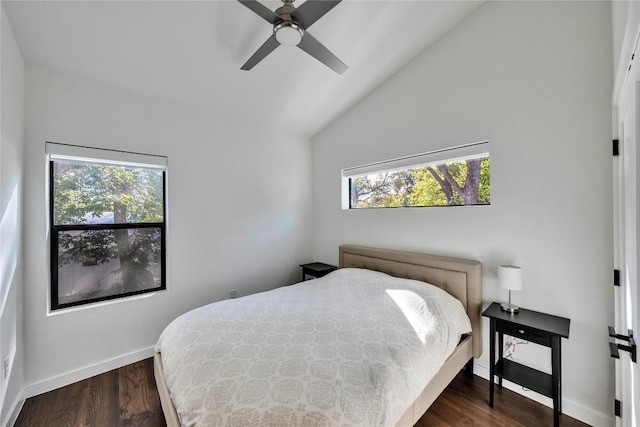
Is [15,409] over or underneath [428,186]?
underneath

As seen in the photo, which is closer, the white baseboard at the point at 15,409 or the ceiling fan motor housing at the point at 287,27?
the ceiling fan motor housing at the point at 287,27

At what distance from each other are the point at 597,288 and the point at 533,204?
0.67m

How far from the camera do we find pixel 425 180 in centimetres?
278

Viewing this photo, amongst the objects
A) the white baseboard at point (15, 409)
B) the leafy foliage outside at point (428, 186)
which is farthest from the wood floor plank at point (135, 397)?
the leafy foliage outside at point (428, 186)

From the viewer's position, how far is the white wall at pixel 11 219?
1579mm

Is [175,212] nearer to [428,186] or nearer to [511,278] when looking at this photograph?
[428,186]

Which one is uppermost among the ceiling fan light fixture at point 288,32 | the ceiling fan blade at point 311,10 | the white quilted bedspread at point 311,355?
the ceiling fan blade at point 311,10

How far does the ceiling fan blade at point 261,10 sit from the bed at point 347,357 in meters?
1.94

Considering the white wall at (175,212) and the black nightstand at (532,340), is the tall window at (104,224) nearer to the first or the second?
the white wall at (175,212)

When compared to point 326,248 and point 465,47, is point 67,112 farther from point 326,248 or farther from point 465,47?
point 465,47

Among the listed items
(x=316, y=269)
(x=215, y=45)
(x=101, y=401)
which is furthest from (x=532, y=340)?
(x=215, y=45)

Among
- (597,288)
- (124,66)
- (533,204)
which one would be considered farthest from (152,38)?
(597,288)

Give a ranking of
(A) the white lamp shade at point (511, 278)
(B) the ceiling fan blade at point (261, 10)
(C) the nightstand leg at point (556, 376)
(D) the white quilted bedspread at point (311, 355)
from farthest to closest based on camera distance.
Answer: (A) the white lamp shade at point (511, 278)
(C) the nightstand leg at point (556, 376)
(B) the ceiling fan blade at point (261, 10)
(D) the white quilted bedspread at point (311, 355)

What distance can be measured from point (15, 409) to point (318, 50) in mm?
3360
